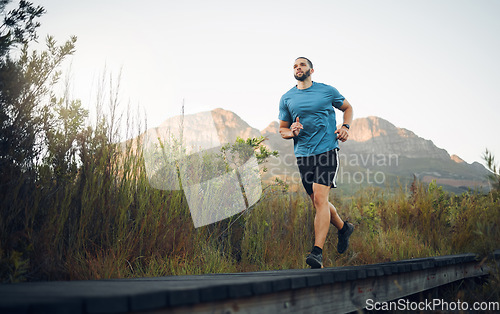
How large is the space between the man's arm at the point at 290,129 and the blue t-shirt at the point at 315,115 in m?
0.09

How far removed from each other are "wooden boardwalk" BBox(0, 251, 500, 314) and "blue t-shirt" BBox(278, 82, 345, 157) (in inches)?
63.6

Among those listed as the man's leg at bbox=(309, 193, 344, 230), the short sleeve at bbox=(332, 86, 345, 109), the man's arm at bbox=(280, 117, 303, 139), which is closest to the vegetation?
the man's leg at bbox=(309, 193, 344, 230)

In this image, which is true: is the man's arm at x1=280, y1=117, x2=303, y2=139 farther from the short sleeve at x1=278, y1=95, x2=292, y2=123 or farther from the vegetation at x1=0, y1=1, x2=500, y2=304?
the vegetation at x1=0, y1=1, x2=500, y2=304

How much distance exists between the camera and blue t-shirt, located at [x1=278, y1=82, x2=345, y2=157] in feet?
14.6

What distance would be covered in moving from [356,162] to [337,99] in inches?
177

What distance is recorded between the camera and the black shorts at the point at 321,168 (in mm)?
4328

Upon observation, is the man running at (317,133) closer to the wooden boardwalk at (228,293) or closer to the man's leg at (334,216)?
the man's leg at (334,216)

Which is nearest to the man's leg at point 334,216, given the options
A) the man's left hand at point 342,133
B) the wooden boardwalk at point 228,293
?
the man's left hand at point 342,133

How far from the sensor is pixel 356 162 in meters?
8.99

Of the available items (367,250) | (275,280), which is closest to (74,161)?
(275,280)

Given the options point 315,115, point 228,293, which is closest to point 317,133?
point 315,115

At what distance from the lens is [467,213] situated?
6.71m

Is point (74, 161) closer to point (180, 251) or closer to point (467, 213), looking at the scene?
point (180, 251)

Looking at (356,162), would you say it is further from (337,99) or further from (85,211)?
(85,211)
